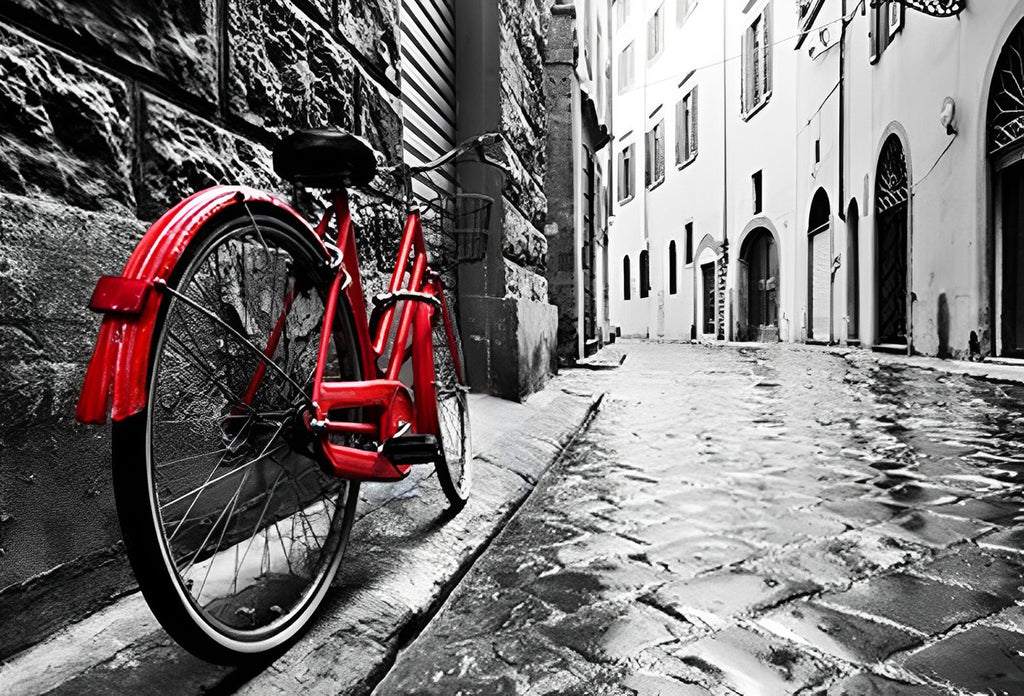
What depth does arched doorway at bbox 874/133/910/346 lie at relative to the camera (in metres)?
11.1

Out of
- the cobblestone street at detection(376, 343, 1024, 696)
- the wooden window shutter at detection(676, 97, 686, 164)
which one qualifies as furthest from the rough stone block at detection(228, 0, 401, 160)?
the wooden window shutter at detection(676, 97, 686, 164)

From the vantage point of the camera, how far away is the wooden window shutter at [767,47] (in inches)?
638

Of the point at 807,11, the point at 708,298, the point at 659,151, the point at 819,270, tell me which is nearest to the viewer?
the point at 819,270

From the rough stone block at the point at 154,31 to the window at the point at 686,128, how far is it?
19.6 metres

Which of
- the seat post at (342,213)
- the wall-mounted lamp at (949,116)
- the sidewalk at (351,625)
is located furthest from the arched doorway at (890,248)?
the seat post at (342,213)

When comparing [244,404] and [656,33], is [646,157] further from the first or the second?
[244,404]

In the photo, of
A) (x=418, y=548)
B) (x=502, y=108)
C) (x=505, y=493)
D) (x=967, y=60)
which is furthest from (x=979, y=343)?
(x=418, y=548)

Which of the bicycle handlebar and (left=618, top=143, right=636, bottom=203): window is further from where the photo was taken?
(left=618, top=143, right=636, bottom=203): window

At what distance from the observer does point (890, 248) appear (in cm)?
1152

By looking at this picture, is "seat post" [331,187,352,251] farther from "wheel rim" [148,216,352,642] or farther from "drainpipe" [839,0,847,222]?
"drainpipe" [839,0,847,222]

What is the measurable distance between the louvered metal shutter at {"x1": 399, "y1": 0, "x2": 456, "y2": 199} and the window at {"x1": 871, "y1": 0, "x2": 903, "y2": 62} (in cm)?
818

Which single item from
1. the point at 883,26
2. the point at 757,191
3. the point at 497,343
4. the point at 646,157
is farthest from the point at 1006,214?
the point at 646,157

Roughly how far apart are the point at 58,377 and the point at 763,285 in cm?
1707

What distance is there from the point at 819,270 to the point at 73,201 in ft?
46.9
